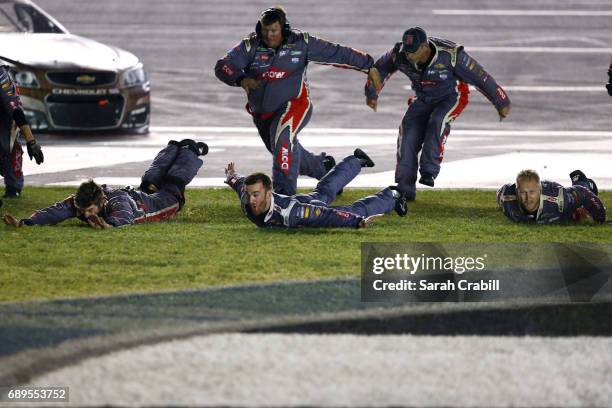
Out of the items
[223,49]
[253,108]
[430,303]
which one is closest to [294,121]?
[253,108]

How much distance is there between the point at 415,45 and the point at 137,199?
2765 mm

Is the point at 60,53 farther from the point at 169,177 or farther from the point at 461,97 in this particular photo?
the point at 461,97

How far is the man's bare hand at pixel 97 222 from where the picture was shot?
35.7 feet

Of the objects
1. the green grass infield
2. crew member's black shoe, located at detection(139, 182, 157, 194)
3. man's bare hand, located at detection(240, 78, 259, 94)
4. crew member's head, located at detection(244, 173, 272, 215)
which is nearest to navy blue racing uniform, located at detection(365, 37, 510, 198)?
the green grass infield

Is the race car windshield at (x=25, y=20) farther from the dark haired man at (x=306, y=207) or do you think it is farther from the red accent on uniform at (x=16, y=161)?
the dark haired man at (x=306, y=207)

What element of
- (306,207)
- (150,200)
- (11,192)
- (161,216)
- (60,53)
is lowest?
(11,192)

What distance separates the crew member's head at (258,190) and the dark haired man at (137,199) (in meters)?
1.05

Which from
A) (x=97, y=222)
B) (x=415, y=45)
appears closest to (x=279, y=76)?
(x=415, y=45)

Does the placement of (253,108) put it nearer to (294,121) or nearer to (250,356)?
(294,121)

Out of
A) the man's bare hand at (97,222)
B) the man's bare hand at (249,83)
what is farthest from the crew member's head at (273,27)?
the man's bare hand at (97,222)

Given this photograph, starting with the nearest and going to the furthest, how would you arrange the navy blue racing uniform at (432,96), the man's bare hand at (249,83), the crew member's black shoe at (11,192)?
1. the man's bare hand at (249,83)
2. the navy blue racing uniform at (432,96)
3. the crew member's black shoe at (11,192)

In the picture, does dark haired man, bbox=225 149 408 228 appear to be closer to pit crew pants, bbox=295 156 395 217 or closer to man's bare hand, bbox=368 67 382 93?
pit crew pants, bbox=295 156 395 217

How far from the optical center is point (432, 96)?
42.5 ft

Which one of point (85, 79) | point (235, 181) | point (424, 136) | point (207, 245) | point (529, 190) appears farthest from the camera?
point (85, 79)
